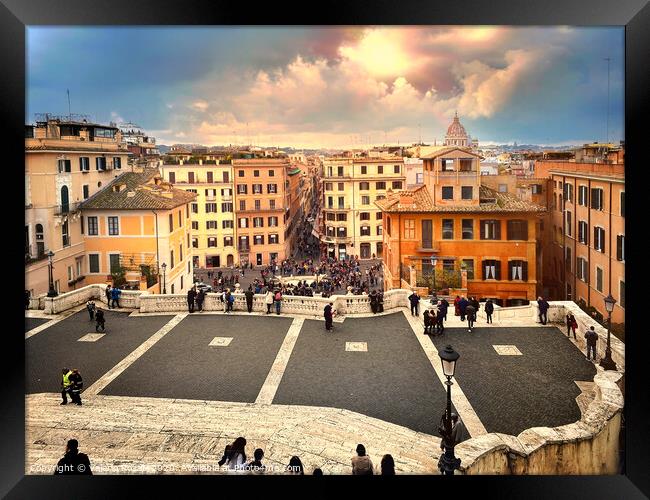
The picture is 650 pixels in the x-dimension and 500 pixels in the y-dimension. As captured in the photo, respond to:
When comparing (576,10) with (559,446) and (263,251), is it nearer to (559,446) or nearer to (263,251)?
(559,446)

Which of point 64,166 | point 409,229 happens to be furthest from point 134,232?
point 409,229

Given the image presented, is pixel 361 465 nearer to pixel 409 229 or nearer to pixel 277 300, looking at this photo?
pixel 277 300

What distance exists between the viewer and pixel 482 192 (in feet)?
56.4

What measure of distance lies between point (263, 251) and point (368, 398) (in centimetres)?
1167

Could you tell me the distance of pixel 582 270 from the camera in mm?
14281

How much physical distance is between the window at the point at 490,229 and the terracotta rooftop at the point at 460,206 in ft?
1.20

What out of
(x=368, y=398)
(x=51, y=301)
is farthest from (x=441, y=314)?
(x=51, y=301)

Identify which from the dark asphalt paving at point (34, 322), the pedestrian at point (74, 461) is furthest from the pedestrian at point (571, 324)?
the dark asphalt paving at point (34, 322)

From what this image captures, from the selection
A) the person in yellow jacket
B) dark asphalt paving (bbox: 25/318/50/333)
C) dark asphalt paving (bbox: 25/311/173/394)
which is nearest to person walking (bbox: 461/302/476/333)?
dark asphalt paving (bbox: 25/311/173/394)

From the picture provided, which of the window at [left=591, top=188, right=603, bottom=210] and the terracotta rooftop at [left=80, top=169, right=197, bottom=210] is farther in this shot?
the terracotta rooftop at [left=80, top=169, right=197, bottom=210]

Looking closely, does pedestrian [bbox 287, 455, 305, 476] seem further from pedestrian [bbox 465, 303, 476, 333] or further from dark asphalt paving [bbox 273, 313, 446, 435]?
pedestrian [bbox 465, 303, 476, 333]

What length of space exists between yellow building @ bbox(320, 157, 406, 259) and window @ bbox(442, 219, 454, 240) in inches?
232

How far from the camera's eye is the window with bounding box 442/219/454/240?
17.2 metres

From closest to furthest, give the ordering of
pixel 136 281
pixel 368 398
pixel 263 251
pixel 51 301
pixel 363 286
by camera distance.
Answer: pixel 368 398 < pixel 51 301 < pixel 136 281 < pixel 363 286 < pixel 263 251
